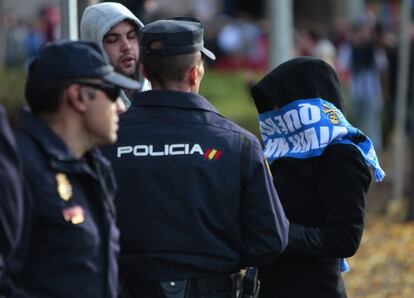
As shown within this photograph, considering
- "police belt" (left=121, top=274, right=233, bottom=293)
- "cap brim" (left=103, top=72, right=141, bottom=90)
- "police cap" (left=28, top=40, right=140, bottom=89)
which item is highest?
"police cap" (left=28, top=40, right=140, bottom=89)

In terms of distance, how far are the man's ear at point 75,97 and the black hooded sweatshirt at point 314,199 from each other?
136 cm

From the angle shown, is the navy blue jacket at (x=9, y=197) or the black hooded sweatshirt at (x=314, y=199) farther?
the black hooded sweatshirt at (x=314, y=199)

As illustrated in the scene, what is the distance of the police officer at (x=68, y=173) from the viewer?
3.78 metres

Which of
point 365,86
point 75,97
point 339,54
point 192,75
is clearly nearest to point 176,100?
point 192,75

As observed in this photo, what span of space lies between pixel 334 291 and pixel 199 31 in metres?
1.23

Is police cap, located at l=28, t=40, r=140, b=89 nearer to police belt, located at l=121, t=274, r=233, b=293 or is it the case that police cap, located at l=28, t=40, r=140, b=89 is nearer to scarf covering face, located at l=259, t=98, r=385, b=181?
police belt, located at l=121, t=274, r=233, b=293

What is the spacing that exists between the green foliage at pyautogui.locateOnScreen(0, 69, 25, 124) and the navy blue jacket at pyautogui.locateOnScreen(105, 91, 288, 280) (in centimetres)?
874

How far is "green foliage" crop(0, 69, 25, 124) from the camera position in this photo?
13469 mm

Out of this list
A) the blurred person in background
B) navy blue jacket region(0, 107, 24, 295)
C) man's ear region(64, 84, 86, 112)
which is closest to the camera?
navy blue jacket region(0, 107, 24, 295)

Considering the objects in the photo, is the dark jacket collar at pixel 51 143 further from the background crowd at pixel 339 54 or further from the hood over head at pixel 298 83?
the background crowd at pixel 339 54

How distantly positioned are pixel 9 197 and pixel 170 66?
1.19 metres

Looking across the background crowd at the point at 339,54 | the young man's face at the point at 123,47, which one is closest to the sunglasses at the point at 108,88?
the young man's face at the point at 123,47

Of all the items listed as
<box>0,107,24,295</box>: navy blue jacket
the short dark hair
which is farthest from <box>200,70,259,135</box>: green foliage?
<box>0,107,24,295</box>: navy blue jacket

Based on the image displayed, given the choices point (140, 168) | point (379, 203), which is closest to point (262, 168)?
point (140, 168)
